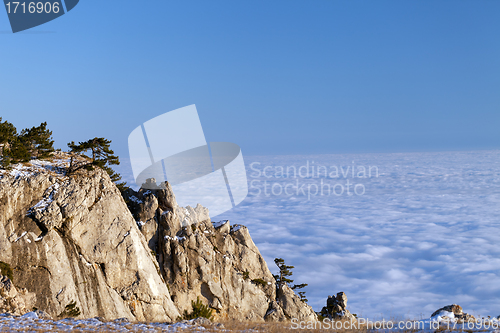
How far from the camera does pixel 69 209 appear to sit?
2455cm

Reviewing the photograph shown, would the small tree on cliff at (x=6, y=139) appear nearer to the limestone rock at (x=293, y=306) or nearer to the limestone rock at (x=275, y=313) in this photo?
the limestone rock at (x=275, y=313)

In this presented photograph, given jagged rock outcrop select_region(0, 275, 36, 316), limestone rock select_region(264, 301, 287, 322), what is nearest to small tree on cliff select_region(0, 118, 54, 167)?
jagged rock outcrop select_region(0, 275, 36, 316)

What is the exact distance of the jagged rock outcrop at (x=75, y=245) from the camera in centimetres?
2175

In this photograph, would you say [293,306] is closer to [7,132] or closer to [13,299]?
[13,299]

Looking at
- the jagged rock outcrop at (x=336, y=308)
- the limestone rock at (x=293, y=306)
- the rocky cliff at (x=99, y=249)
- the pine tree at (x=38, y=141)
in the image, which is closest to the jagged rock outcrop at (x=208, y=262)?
the limestone rock at (x=293, y=306)

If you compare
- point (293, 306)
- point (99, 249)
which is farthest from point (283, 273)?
point (99, 249)

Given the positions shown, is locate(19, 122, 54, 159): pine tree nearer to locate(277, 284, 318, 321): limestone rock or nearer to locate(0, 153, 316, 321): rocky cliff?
locate(0, 153, 316, 321): rocky cliff

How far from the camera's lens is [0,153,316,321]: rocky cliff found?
21.9m

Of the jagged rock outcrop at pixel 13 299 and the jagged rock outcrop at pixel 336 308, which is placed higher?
the jagged rock outcrop at pixel 13 299

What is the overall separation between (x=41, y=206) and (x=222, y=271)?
2199cm

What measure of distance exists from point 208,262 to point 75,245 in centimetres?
1676

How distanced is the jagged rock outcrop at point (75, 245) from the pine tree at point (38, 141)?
3.76ft

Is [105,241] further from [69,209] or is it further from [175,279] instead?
[175,279]

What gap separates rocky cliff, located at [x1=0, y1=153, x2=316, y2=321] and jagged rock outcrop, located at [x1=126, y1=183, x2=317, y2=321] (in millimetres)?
110
